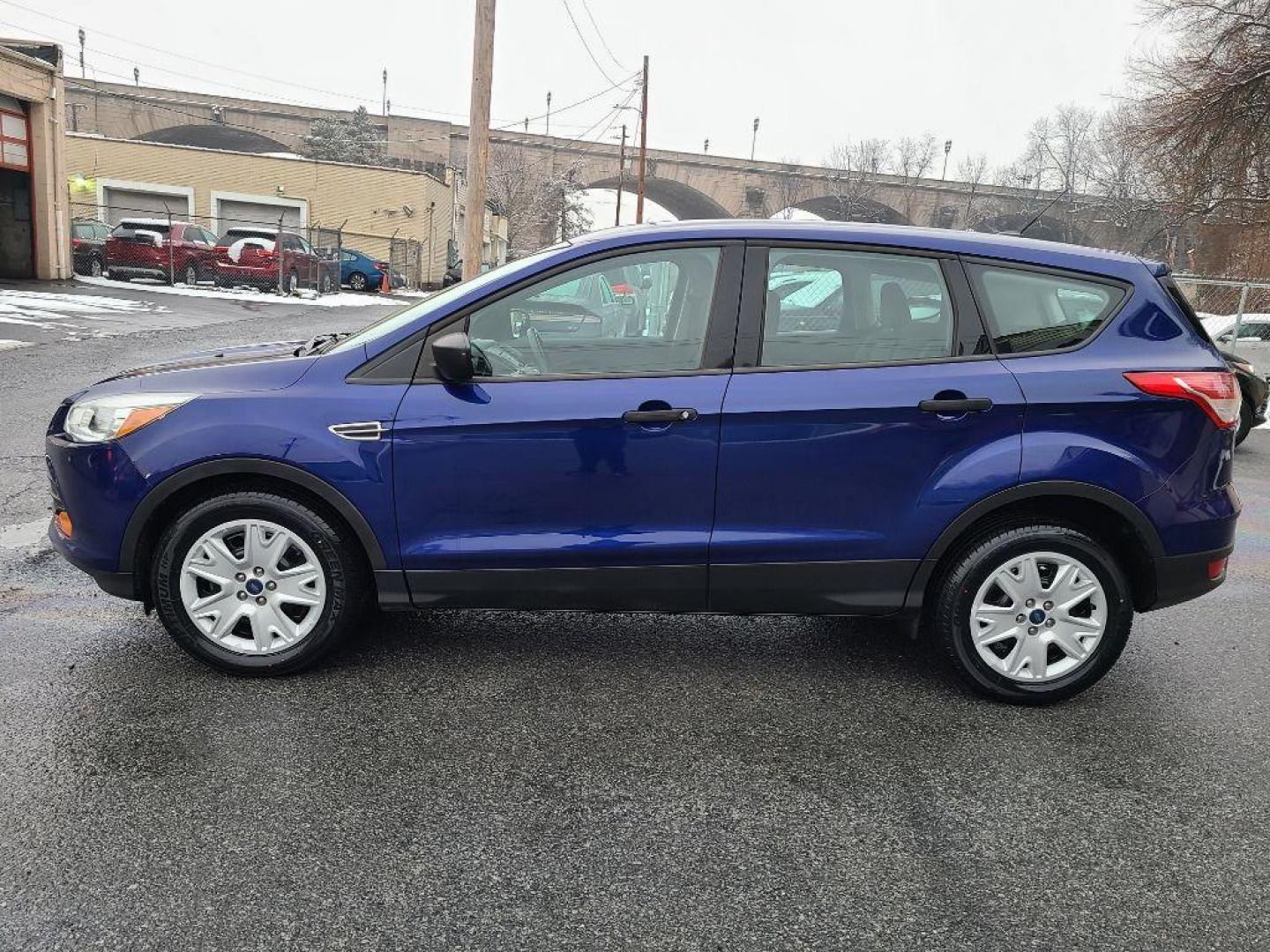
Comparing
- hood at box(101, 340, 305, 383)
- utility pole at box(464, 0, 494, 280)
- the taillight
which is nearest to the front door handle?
hood at box(101, 340, 305, 383)

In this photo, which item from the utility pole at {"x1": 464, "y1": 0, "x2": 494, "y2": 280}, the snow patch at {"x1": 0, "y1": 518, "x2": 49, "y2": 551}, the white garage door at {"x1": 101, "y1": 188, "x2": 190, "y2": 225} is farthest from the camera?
the white garage door at {"x1": 101, "y1": 188, "x2": 190, "y2": 225}

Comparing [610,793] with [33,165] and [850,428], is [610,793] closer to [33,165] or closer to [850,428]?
[850,428]

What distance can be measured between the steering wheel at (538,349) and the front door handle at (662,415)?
14.3 inches

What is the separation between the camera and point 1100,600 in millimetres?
3648

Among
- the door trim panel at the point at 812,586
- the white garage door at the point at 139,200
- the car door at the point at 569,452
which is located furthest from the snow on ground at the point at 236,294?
the door trim panel at the point at 812,586

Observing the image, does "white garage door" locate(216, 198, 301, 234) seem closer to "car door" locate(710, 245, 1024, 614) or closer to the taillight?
"car door" locate(710, 245, 1024, 614)

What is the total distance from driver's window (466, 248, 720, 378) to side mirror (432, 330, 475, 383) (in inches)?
4.3

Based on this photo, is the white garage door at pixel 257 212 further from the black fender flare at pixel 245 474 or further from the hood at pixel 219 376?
the black fender flare at pixel 245 474

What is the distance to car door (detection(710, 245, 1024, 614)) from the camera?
3.51 meters

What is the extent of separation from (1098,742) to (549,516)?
2085 mm

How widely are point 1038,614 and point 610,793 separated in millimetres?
1755

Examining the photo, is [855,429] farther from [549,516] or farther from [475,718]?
[475,718]

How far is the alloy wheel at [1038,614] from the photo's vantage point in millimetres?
3629

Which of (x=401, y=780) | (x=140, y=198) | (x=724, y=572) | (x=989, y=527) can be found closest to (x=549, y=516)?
(x=724, y=572)
